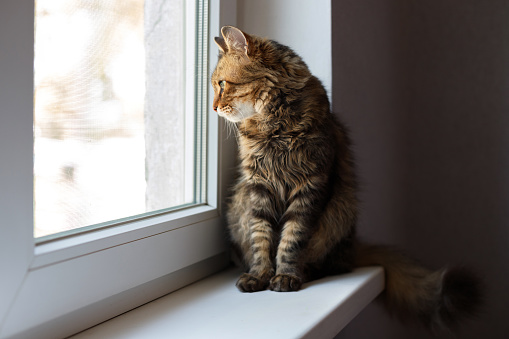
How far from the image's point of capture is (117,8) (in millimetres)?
950

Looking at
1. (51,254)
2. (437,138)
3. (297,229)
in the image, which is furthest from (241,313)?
(437,138)

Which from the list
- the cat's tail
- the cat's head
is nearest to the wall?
the cat's tail

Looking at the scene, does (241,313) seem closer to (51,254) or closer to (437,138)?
(51,254)

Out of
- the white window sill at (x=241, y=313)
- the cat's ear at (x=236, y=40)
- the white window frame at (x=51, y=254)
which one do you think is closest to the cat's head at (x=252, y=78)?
the cat's ear at (x=236, y=40)

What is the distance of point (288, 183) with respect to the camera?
1.09m

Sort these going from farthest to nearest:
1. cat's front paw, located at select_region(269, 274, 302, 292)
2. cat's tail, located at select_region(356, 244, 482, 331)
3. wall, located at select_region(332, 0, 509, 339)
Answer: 1. wall, located at select_region(332, 0, 509, 339)
2. cat's tail, located at select_region(356, 244, 482, 331)
3. cat's front paw, located at select_region(269, 274, 302, 292)

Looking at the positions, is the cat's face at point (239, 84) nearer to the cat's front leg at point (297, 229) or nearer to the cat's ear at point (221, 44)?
the cat's ear at point (221, 44)

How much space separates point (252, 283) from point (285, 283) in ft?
0.25

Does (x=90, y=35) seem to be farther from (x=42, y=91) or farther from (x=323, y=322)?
(x=323, y=322)

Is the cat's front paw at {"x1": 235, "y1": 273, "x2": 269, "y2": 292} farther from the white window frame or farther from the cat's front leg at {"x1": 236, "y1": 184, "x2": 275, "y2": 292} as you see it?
the white window frame

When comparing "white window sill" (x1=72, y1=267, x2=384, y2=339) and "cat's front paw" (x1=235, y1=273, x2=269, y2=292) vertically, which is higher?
"cat's front paw" (x1=235, y1=273, x2=269, y2=292)

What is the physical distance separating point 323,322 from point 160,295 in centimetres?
36

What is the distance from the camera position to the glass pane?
78 cm

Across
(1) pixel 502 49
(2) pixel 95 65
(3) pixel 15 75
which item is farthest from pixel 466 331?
(3) pixel 15 75
